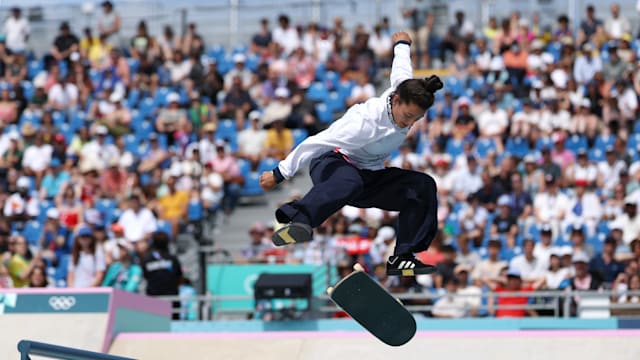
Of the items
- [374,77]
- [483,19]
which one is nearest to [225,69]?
[374,77]

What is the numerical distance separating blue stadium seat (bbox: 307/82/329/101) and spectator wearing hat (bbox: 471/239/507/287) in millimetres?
5870

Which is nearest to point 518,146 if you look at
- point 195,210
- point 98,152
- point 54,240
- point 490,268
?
point 490,268

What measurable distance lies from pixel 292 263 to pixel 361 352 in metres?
4.43

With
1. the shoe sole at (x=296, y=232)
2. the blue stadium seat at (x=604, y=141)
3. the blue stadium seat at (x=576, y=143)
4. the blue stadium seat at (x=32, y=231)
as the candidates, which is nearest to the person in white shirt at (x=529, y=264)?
the blue stadium seat at (x=576, y=143)

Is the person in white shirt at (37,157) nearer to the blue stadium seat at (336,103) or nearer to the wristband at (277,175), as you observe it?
the blue stadium seat at (336,103)

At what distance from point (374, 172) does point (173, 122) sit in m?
11.7

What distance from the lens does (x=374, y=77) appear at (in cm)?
2161

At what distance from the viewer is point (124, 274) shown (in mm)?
15906

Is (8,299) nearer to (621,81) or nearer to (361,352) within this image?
(361,352)

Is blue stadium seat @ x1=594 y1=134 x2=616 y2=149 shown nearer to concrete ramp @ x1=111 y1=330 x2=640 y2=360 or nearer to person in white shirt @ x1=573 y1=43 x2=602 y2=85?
person in white shirt @ x1=573 y1=43 x2=602 y2=85

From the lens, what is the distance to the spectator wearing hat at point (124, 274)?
51.9 feet

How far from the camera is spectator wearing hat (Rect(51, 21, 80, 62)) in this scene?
23547mm

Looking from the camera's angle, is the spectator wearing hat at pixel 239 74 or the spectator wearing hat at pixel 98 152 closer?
the spectator wearing hat at pixel 98 152

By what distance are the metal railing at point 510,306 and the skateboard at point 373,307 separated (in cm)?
367
